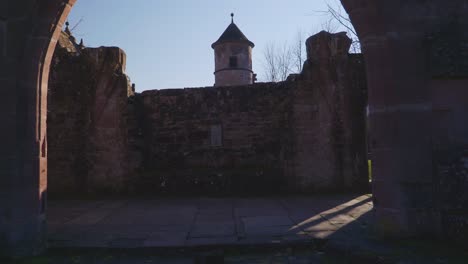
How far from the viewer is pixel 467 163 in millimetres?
3412

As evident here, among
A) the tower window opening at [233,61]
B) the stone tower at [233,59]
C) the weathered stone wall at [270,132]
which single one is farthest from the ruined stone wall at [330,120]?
the tower window opening at [233,61]

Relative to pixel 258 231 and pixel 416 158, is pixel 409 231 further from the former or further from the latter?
pixel 258 231

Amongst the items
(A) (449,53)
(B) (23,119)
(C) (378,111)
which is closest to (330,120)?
(C) (378,111)

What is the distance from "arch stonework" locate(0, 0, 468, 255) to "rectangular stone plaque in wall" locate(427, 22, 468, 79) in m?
0.09

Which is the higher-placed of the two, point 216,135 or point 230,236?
point 216,135

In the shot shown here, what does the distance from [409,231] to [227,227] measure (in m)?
2.29

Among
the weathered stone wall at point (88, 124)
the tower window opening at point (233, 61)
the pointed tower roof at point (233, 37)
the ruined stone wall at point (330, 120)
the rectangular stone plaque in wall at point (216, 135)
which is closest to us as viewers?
the ruined stone wall at point (330, 120)

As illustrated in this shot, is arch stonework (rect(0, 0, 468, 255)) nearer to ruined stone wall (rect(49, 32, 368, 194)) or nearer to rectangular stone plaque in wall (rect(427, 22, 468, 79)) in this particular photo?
rectangular stone plaque in wall (rect(427, 22, 468, 79))

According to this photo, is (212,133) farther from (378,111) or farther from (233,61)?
(233,61)

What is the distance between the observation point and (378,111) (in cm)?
374

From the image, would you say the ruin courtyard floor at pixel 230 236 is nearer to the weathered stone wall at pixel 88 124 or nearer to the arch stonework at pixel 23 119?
the arch stonework at pixel 23 119

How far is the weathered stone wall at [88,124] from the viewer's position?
9.05m

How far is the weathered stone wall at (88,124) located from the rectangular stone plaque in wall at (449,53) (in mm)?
7383

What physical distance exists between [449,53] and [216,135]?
6.44 metres
